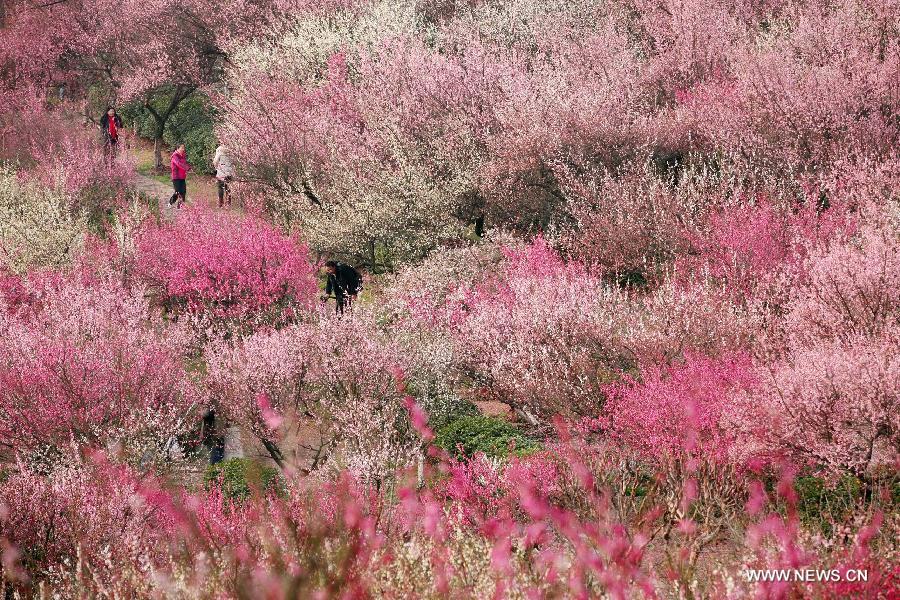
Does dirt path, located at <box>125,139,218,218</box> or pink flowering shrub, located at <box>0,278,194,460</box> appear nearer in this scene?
pink flowering shrub, located at <box>0,278,194,460</box>

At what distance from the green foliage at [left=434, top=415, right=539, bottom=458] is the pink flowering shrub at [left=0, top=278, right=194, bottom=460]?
4915 millimetres

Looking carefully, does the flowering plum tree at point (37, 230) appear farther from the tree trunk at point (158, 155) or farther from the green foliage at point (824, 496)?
the green foliage at point (824, 496)

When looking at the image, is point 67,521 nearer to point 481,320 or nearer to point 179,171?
point 481,320

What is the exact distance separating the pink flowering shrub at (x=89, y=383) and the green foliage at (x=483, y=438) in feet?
16.1

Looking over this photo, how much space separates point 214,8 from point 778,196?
27.0m

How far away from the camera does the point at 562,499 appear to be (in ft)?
43.9

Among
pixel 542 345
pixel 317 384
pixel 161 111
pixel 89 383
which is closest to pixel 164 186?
pixel 161 111

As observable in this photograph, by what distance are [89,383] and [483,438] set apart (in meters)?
7.34

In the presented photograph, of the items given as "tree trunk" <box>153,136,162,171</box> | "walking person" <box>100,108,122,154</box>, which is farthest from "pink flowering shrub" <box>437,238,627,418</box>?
"tree trunk" <box>153,136,162,171</box>

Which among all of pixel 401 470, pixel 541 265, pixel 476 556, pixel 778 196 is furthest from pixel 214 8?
pixel 476 556

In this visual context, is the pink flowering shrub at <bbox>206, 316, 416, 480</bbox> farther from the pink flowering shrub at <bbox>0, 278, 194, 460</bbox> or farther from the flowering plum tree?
the flowering plum tree

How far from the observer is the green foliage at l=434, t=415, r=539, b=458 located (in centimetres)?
1586

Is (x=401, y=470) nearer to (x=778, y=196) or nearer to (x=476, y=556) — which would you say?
(x=476, y=556)

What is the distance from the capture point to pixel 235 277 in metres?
20.8
